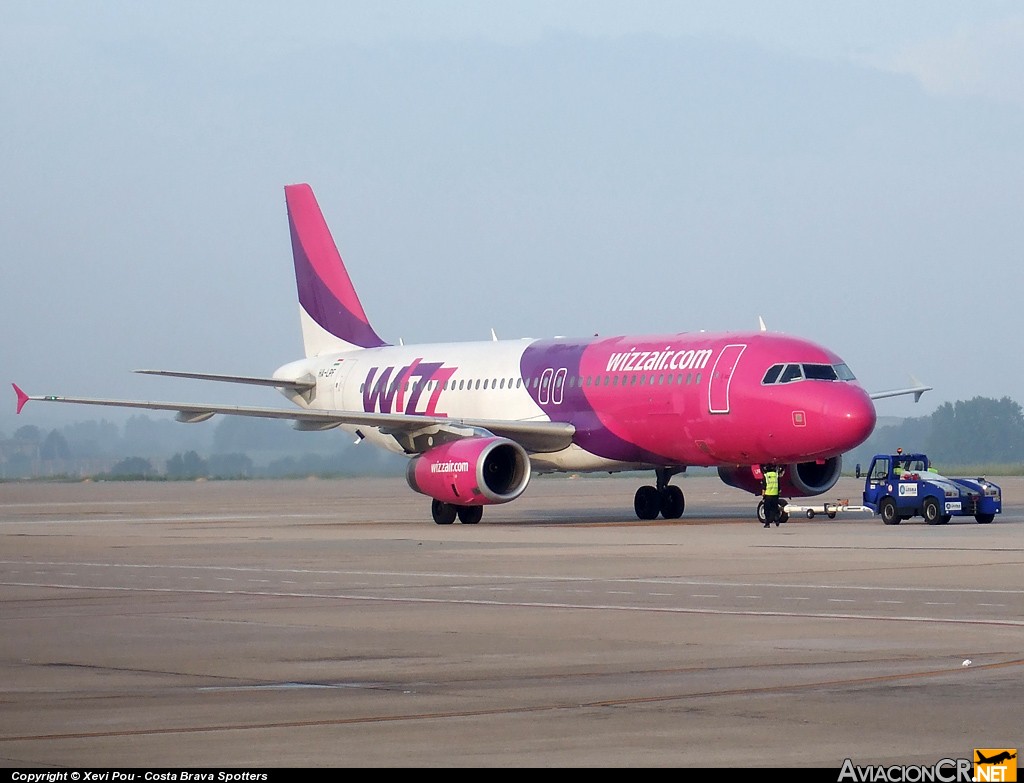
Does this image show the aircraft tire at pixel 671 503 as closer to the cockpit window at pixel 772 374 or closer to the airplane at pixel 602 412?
the airplane at pixel 602 412

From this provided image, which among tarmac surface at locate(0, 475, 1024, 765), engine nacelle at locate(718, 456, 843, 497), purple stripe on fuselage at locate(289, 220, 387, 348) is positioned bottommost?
tarmac surface at locate(0, 475, 1024, 765)

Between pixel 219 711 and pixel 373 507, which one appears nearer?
pixel 219 711

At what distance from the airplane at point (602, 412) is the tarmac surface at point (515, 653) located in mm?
4599

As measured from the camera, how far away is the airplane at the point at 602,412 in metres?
31.2

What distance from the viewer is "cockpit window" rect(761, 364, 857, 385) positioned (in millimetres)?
31203

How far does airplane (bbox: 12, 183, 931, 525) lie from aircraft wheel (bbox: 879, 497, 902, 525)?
59.8 inches

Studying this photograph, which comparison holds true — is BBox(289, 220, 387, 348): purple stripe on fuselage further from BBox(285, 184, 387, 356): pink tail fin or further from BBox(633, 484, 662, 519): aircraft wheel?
BBox(633, 484, 662, 519): aircraft wheel

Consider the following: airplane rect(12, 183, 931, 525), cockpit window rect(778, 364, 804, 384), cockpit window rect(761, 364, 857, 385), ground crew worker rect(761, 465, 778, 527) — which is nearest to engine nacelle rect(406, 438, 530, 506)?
airplane rect(12, 183, 931, 525)

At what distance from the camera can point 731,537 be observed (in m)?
27.8

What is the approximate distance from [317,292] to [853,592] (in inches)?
1193

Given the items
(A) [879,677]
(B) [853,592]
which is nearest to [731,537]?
(B) [853,592]

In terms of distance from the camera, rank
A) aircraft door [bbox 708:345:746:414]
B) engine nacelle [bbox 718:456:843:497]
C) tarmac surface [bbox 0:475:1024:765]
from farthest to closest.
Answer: engine nacelle [bbox 718:456:843:497] → aircraft door [bbox 708:345:746:414] → tarmac surface [bbox 0:475:1024:765]

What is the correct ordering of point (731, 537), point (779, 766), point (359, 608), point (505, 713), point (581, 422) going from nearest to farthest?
point (779, 766), point (505, 713), point (359, 608), point (731, 537), point (581, 422)

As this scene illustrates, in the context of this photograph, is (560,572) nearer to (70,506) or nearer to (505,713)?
(505,713)
